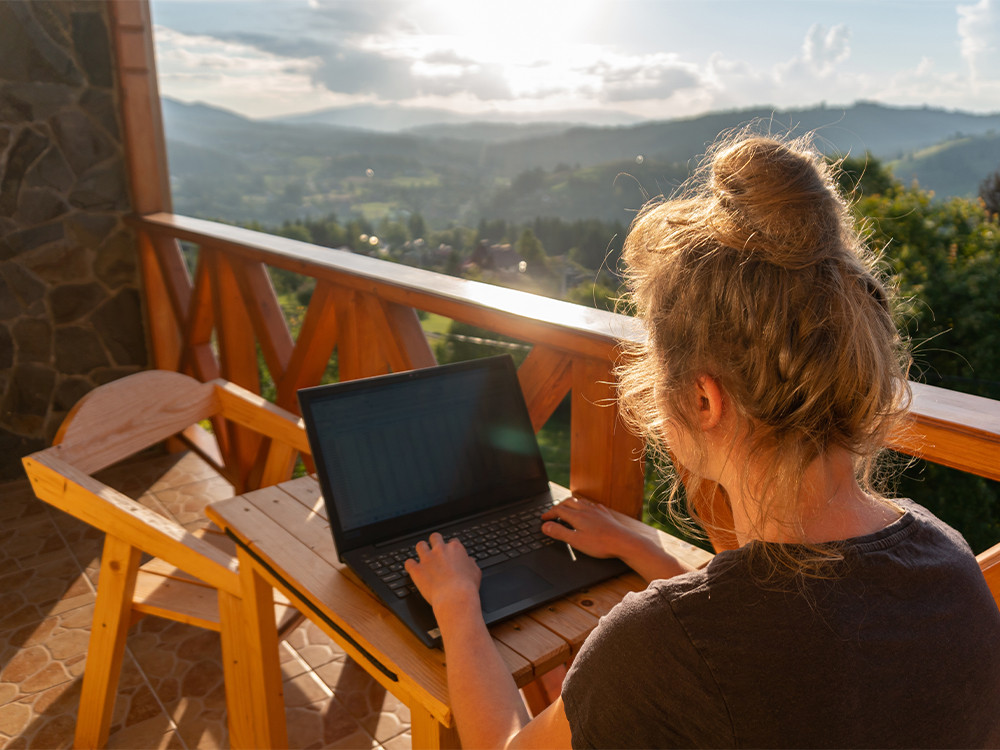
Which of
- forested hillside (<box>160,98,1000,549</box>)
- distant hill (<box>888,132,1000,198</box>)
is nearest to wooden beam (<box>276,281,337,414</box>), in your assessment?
forested hillside (<box>160,98,1000,549</box>)

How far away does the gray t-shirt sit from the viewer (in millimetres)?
586

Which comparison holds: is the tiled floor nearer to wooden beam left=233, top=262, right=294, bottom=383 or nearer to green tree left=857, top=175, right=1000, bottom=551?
wooden beam left=233, top=262, right=294, bottom=383

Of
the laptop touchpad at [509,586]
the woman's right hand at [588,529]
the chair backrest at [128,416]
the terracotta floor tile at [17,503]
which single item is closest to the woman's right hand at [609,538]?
the woman's right hand at [588,529]

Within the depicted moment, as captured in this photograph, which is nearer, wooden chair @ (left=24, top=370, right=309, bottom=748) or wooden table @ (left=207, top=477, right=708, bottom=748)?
wooden table @ (left=207, top=477, right=708, bottom=748)

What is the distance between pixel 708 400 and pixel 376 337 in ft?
4.89

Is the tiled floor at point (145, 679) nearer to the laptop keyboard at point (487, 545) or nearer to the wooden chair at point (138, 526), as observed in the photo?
the wooden chair at point (138, 526)

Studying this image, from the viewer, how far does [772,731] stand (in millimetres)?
587

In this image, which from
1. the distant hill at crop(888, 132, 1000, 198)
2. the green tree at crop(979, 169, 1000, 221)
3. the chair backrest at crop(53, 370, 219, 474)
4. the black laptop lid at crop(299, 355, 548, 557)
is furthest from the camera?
the green tree at crop(979, 169, 1000, 221)

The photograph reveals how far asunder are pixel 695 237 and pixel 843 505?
0.29 m

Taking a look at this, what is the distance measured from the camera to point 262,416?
183 cm

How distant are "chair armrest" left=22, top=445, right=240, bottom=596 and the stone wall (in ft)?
6.89

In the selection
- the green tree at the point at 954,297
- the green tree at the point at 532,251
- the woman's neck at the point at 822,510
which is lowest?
the green tree at the point at 954,297

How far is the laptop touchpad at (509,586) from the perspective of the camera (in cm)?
105

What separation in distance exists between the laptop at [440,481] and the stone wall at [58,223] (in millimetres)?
2688
